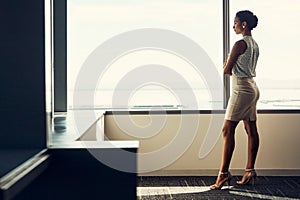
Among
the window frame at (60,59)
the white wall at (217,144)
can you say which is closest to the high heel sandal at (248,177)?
the white wall at (217,144)

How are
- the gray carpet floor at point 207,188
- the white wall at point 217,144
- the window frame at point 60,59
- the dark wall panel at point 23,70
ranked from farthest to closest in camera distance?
the white wall at point 217,144 < the window frame at point 60,59 < the gray carpet floor at point 207,188 < the dark wall panel at point 23,70

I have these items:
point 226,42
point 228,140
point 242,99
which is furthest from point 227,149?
point 226,42

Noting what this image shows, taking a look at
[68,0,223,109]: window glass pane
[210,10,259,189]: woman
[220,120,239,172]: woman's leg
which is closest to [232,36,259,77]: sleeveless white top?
[210,10,259,189]: woman

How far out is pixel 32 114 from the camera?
1.56 m

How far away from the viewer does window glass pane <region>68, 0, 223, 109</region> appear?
4148 millimetres

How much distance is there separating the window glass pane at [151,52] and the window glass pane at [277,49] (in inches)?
11.4

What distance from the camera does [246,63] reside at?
10.9 ft

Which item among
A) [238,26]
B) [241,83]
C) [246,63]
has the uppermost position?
[238,26]

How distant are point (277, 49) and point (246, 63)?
980 mm

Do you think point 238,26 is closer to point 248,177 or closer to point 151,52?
point 151,52

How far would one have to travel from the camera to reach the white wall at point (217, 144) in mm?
3900

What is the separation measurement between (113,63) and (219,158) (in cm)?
125

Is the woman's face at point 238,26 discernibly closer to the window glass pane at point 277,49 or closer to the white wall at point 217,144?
the window glass pane at point 277,49

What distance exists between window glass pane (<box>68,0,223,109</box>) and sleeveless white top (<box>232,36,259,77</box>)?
81 centimetres
